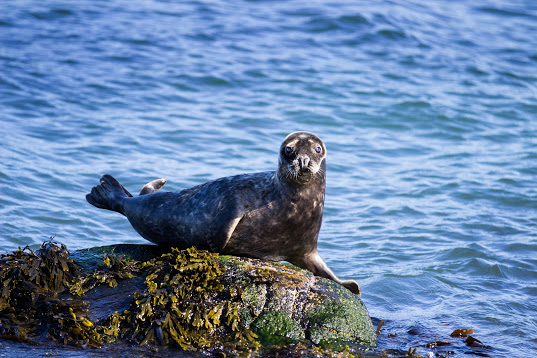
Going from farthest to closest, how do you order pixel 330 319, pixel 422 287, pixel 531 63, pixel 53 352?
pixel 531 63 → pixel 422 287 → pixel 330 319 → pixel 53 352

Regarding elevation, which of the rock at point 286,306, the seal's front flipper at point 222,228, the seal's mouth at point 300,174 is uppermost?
the seal's mouth at point 300,174

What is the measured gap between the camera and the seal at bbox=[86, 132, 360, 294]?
5211mm

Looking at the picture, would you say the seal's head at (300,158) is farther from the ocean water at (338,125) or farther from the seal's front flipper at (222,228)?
the ocean water at (338,125)

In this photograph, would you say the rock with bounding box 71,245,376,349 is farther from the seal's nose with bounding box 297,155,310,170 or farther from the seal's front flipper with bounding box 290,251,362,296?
the seal's nose with bounding box 297,155,310,170

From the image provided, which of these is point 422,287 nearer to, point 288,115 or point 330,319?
point 330,319

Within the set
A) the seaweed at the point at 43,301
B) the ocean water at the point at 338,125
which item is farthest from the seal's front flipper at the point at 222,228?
the ocean water at the point at 338,125

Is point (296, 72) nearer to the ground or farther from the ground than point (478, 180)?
farther from the ground

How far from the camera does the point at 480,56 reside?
15.4 m

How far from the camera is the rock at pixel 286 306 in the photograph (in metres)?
4.67

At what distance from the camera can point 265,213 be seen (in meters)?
5.27

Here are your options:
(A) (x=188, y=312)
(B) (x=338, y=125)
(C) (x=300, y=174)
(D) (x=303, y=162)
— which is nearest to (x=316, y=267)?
(C) (x=300, y=174)

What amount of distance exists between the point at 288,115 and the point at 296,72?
1913 millimetres

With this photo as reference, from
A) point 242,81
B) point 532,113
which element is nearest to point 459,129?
point 532,113

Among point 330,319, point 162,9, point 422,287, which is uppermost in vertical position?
point 162,9
